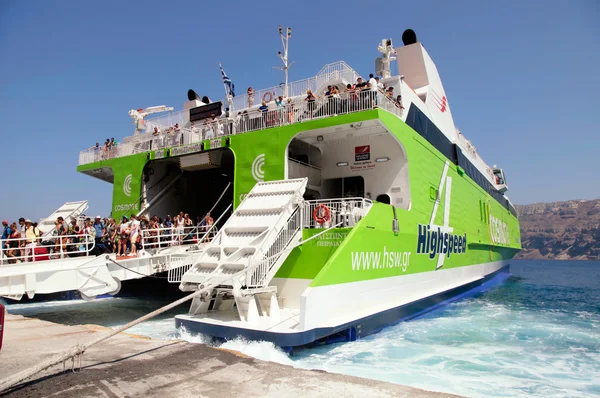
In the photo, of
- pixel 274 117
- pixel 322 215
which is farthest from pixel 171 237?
pixel 322 215

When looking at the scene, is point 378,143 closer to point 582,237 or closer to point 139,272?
point 139,272

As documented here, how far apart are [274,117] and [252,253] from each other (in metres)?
5.02

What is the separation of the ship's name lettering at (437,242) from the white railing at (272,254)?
463 centimetres

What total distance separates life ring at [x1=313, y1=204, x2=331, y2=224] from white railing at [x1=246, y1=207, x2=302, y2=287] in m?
0.39

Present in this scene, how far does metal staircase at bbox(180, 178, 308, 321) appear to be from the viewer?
7594 millimetres

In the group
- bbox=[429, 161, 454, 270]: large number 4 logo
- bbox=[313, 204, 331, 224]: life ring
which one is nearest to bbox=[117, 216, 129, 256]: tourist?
bbox=[313, 204, 331, 224]: life ring

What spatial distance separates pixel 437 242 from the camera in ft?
44.7

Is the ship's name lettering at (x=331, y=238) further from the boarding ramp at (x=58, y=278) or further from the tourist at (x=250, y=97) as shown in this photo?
the tourist at (x=250, y=97)

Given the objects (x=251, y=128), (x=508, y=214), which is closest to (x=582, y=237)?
(x=508, y=214)

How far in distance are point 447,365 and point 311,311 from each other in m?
2.95

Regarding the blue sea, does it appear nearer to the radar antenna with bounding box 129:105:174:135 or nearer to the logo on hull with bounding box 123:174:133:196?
the logo on hull with bounding box 123:174:133:196

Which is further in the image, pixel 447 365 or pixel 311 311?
pixel 447 365

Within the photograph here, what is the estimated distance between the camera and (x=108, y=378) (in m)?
4.46

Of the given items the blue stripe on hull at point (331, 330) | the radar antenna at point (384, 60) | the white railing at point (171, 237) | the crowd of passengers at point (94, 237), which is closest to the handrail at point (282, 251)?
the blue stripe on hull at point (331, 330)
